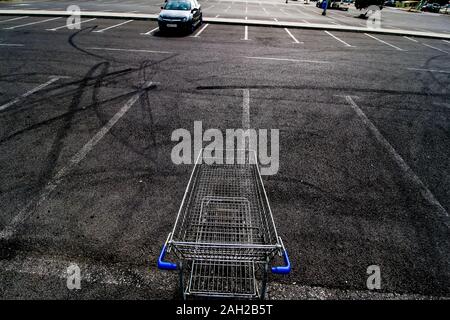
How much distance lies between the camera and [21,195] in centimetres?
387

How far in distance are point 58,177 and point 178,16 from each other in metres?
11.6

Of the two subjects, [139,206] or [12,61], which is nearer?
[139,206]

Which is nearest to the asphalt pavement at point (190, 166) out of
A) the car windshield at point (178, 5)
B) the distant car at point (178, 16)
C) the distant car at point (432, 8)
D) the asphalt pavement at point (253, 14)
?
the distant car at point (178, 16)

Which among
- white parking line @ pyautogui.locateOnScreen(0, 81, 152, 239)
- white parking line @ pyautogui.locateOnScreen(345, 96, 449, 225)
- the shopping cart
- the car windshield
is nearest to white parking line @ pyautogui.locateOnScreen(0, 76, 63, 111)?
white parking line @ pyautogui.locateOnScreen(0, 81, 152, 239)

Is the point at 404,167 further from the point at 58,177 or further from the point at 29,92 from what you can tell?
the point at 29,92

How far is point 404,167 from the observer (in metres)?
4.83

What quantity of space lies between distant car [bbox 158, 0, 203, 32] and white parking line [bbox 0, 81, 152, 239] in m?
8.49

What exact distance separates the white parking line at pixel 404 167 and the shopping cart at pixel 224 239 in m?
2.79

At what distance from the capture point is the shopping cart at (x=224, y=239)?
214 cm

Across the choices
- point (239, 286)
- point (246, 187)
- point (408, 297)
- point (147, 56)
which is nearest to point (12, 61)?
point (147, 56)

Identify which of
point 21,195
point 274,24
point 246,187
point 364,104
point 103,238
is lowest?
point 103,238

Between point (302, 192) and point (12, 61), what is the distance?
35.3 ft

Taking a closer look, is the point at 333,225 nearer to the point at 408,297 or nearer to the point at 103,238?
the point at 408,297

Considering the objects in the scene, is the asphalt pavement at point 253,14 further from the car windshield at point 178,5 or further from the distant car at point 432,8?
the distant car at point 432,8
